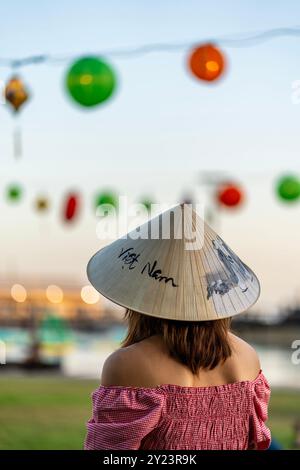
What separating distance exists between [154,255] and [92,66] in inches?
119

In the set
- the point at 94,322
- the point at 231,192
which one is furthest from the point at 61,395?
the point at 94,322

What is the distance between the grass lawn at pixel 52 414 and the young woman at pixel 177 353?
11.2ft

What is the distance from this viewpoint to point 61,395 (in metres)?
7.84

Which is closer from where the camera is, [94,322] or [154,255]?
[154,255]

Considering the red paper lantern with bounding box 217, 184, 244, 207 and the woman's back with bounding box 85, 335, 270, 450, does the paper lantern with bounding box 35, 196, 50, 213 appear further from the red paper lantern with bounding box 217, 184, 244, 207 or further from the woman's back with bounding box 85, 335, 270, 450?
the woman's back with bounding box 85, 335, 270, 450

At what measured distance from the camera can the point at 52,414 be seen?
248 inches

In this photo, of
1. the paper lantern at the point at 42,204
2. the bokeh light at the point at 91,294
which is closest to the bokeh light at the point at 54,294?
the bokeh light at the point at 91,294

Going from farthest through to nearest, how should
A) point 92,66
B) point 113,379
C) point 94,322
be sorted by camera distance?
point 94,322
point 92,66
point 113,379

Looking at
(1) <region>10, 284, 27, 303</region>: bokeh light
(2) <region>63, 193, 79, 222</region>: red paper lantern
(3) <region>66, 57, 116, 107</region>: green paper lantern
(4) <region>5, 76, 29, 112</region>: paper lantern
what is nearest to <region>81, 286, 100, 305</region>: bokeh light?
(2) <region>63, 193, 79, 222</region>: red paper lantern

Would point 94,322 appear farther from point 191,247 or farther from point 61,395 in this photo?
point 191,247

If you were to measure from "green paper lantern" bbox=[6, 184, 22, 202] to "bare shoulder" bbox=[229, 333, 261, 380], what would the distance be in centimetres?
747

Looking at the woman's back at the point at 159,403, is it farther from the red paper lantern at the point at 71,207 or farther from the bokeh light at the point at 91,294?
the red paper lantern at the point at 71,207

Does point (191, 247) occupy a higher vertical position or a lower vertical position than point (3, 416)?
higher

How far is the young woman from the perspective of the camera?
55.6 inches
